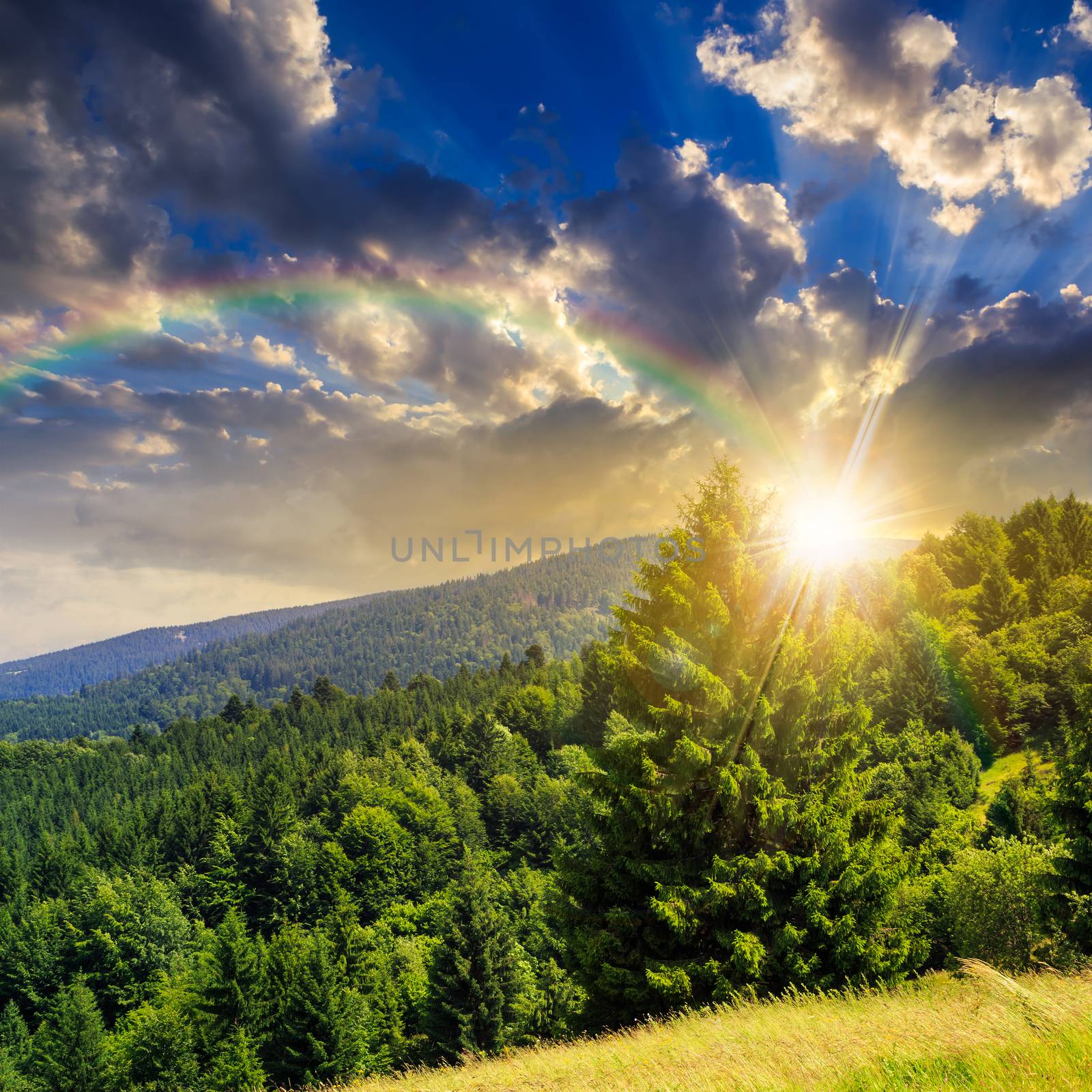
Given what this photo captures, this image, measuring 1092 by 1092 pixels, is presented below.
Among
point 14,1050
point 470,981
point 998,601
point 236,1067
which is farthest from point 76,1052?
point 998,601

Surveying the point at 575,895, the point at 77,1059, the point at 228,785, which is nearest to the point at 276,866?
the point at 228,785

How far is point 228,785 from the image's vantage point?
84.0 m

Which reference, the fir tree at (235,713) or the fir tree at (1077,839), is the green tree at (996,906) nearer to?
the fir tree at (1077,839)

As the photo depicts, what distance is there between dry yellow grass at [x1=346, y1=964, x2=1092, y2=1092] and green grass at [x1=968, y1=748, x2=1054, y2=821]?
158ft

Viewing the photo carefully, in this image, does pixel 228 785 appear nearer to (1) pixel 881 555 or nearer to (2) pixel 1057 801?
(2) pixel 1057 801

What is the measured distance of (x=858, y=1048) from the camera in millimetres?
7422

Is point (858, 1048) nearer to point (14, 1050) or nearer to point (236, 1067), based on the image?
point (236, 1067)

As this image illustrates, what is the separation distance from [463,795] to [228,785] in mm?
33390

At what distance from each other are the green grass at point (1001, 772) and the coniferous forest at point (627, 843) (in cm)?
52

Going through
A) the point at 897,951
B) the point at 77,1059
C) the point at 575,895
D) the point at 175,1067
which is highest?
the point at 575,895

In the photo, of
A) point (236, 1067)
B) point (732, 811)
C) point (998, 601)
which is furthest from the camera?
point (998, 601)

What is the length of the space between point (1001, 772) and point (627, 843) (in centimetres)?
6130

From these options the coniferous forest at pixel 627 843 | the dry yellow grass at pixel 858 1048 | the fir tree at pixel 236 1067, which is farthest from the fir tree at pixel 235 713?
the dry yellow grass at pixel 858 1048

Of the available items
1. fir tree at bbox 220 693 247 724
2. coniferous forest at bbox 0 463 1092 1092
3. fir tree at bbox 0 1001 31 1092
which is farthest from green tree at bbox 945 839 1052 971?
fir tree at bbox 220 693 247 724
